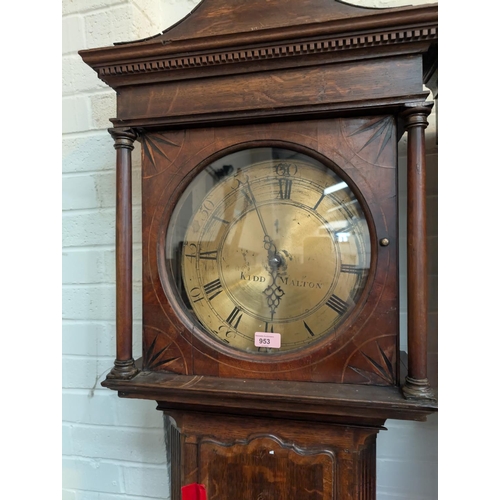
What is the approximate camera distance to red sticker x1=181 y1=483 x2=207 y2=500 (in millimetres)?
718

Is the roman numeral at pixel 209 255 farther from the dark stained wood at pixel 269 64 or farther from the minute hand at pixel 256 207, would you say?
the dark stained wood at pixel 269 64

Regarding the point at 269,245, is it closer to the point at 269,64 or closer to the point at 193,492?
the point at 269,64

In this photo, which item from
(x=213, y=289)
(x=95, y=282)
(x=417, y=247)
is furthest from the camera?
(x=95, y=282)

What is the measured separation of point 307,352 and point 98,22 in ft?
3.28

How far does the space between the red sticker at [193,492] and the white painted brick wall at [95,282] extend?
29cm

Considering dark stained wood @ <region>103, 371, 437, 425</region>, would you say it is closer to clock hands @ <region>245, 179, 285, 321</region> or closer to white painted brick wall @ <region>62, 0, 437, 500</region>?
clock hands @ <region>245, 179, 285, 321</region>

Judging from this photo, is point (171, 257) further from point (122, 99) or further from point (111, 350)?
point (111, 350)

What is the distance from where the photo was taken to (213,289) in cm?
72

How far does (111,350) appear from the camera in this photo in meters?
1.02

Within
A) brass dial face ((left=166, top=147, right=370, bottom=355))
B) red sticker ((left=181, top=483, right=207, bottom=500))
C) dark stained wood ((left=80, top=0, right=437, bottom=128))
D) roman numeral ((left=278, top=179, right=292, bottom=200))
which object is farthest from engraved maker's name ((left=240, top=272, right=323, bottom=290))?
red sticker ((left=181, top=483, right=207, bottom=500))

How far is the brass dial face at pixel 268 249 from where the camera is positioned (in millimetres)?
676

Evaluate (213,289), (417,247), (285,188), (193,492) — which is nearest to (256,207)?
(285,188)

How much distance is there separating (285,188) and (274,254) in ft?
0.41
